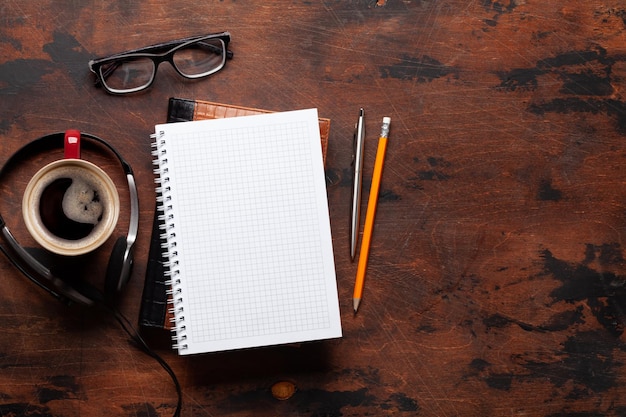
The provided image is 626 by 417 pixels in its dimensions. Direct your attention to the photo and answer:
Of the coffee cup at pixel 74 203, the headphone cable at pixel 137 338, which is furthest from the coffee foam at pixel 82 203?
the headphone cable at pixel 137 338

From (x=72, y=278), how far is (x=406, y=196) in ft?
1.76

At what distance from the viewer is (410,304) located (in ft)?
3.12

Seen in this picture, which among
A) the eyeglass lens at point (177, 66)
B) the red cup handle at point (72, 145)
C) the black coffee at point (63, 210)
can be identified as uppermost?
the eyeglass lens at point (177, 66)

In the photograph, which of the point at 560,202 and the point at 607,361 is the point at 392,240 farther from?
the point at 607,361

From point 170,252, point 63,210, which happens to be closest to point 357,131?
point 170,252

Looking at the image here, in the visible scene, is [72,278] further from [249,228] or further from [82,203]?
[249,228]

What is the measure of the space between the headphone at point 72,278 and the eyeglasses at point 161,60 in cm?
10

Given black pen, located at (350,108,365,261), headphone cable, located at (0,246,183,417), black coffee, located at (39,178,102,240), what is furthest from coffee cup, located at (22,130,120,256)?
black pen, located at (350,108,365,261)

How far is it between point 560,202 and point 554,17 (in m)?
0.30

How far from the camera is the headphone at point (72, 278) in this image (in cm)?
91

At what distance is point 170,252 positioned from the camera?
912 millimetres

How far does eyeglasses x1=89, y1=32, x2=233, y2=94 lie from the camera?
3.03 feet

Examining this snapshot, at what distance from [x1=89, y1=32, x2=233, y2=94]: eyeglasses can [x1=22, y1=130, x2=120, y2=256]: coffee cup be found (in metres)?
0.15

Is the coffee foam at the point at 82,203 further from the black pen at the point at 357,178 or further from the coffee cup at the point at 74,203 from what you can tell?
the black pen at the point at 357,178
